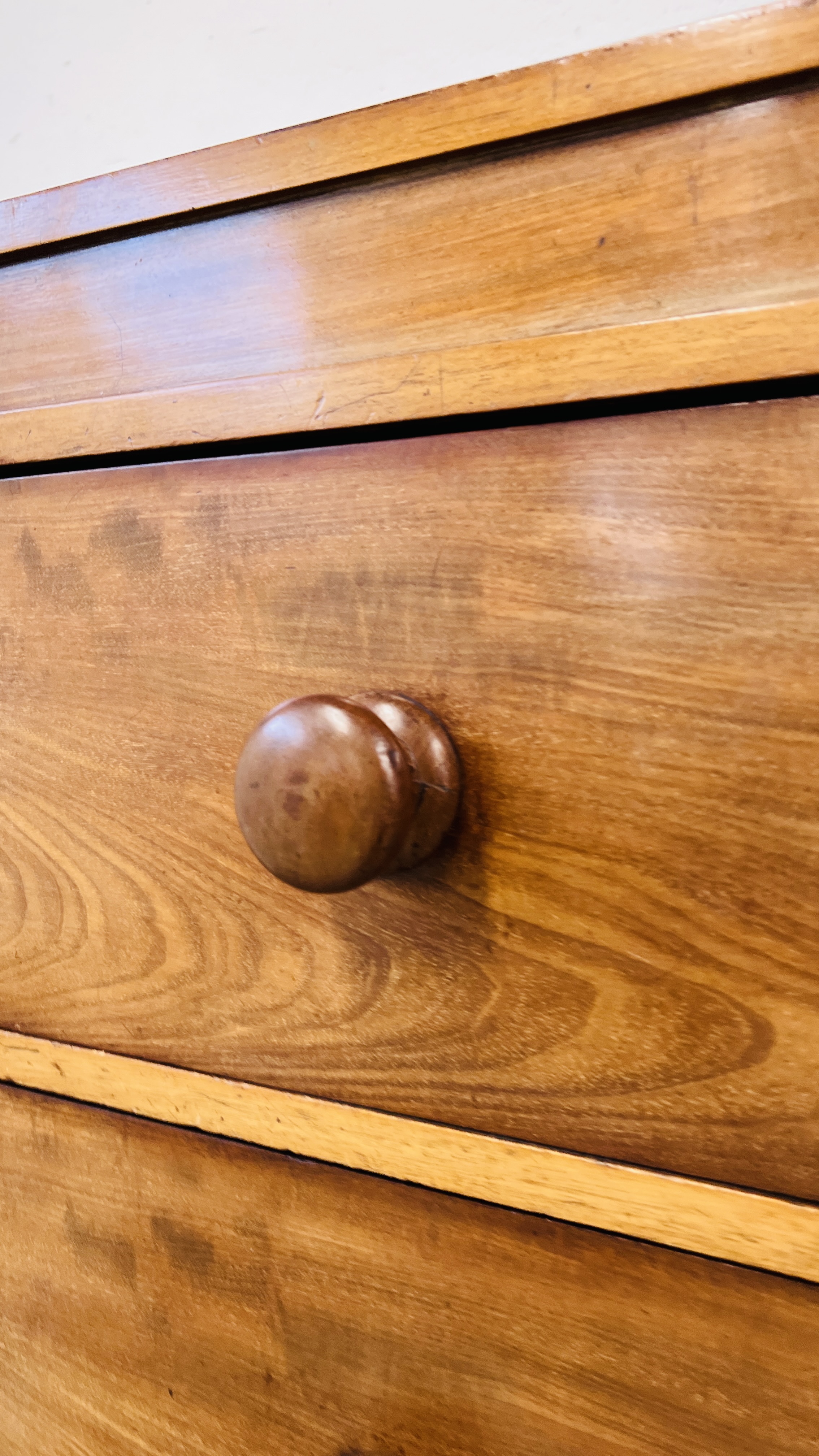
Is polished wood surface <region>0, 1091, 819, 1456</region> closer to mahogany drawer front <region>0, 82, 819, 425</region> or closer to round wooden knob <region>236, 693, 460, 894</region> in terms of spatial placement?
round wooden knob <region>236, 693, 460, 894</region>

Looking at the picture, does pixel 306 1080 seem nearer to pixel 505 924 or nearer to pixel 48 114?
pixel 505 924

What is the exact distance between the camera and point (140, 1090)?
331mm

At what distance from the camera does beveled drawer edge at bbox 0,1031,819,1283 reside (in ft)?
0.79

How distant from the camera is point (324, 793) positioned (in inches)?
8.8

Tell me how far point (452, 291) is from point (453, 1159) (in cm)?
24

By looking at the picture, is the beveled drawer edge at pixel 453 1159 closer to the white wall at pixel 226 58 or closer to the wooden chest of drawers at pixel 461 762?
the wooden chest of drawers at pixel 461 762

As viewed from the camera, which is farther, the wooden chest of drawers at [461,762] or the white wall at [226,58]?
the white wall at [226,58]

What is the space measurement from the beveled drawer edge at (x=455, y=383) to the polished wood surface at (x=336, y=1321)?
0.22m

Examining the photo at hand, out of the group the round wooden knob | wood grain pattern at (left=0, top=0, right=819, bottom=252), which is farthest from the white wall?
the round wooden knob

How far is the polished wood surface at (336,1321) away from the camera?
250mm

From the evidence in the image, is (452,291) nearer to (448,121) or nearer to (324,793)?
(448,121)

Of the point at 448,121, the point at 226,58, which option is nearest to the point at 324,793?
the point at 448,121

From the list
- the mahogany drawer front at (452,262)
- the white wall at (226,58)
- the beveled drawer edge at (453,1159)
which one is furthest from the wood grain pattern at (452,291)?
the white wall at (226,58)

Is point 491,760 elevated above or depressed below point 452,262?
below
